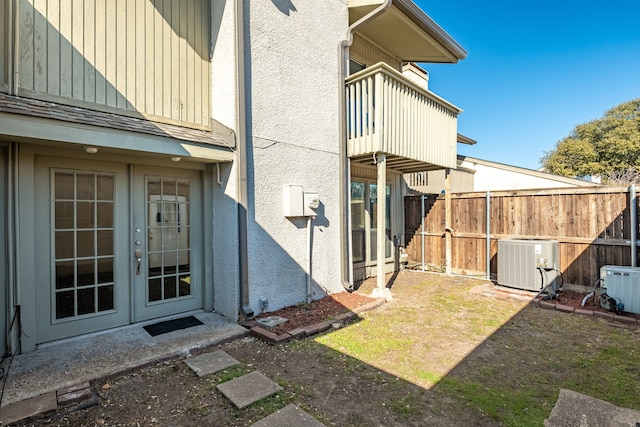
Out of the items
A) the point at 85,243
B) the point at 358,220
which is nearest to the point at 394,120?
the point at 358,220

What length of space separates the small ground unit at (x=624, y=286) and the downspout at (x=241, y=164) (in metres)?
5.60

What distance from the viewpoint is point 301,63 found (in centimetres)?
520

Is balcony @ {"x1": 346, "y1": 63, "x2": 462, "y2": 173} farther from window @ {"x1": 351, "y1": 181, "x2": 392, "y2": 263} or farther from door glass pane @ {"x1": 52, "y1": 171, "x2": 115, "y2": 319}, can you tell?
door glass pane @ {"x1": 52, "y1": 171, "x2": 115, "y2": 319}

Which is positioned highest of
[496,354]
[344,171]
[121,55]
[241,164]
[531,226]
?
[121,55]


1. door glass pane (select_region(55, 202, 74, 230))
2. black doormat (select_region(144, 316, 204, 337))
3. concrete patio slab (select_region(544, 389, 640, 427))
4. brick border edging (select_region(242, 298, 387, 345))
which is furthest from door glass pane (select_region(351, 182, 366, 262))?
door glass pane (select_region(55, 202, 74, 230))

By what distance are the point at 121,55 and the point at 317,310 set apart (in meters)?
4.48

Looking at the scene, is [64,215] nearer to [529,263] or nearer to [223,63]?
[223,63]

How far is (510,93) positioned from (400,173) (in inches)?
606

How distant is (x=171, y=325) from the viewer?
4125 millimetres

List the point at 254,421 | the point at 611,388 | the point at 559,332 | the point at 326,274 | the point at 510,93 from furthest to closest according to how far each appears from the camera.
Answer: the point at 510,93 < the point at 326,274 < the point at 559,332 < the point at 611,388 < the point at 254,421

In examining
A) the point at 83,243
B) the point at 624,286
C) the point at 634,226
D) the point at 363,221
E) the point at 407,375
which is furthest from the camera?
the point at 363,221

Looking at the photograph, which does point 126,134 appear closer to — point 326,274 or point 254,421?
point 254,421

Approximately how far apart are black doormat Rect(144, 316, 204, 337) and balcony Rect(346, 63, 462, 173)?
4.02 metres

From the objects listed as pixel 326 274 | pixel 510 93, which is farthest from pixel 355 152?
pixel 510 93
